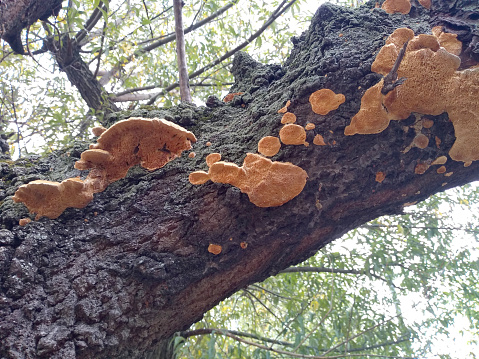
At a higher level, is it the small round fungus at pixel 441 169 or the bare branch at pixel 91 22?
the bare branch at pixel 91 22

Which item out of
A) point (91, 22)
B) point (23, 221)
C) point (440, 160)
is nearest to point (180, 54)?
A: point (91, 22)

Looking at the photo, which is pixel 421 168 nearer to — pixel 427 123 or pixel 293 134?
pixel 427 123

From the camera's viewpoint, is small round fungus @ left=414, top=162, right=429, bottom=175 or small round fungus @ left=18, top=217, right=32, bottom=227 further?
small round fungus @ left=414, top=162, right=429, bottom=175

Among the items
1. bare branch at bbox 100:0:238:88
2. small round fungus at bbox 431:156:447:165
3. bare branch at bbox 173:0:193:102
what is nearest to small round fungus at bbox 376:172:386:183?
small round fungus at bbox 431:156:447:165

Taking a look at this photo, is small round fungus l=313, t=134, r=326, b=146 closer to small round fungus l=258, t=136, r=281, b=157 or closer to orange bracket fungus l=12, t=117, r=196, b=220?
small round fungus l=258, t=136, r=281, b=157

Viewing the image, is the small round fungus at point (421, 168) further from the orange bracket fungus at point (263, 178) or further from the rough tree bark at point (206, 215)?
the orange bracket fungus at point (263, 178)

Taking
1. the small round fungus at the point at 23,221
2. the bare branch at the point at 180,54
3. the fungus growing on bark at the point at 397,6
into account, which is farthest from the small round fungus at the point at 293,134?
the bare branch at the point at 180,54
